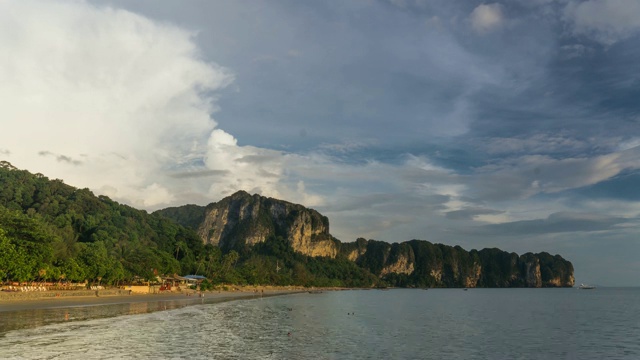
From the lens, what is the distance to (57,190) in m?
172

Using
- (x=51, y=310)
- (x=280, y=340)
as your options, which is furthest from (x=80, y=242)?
(x=280, y=340)

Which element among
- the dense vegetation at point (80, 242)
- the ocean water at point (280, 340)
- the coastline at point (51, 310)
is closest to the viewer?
the ocean water at point (280, 340)

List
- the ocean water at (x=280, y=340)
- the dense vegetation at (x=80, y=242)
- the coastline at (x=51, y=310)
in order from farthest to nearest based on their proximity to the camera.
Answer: the dense vegetation at (x=80, y=242) < the coastline at (x=51, y=310) < the ocean water at (x=280, y=340)

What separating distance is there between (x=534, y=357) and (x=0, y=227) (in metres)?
66.8

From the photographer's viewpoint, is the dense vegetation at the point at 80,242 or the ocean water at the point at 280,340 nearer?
the ocean water at the point at 280,340

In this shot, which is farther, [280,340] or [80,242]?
[80,242]

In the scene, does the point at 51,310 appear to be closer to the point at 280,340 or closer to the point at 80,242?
the point at 280,340

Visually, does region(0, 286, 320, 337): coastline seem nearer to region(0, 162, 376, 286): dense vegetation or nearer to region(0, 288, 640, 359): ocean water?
region(0, 288, 640, 359): ocean water

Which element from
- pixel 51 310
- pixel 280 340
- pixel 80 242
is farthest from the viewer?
pixel 80 242

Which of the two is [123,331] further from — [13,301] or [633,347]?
[633,347]

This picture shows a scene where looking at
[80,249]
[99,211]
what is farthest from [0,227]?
[99,211]

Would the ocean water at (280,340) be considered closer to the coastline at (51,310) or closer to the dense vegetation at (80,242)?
the coastline at (51,310)

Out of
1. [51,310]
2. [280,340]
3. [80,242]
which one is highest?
[80,242]

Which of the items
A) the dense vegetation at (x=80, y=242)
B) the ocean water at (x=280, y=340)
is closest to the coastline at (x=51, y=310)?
the ocean water at (x=280, y=340)
